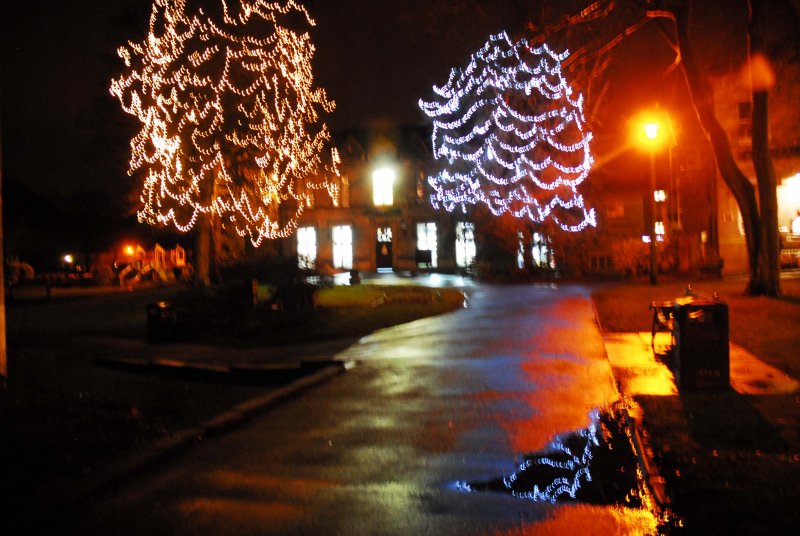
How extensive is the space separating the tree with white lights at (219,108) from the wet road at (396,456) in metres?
17.7

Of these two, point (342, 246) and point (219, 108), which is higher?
point (219, 108)

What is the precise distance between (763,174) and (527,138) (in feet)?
40.4

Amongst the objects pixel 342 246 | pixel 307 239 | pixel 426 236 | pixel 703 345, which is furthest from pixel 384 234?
pixel 703 345

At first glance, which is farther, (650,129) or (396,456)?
(650,129)

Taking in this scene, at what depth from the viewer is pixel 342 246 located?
48500 millimetres

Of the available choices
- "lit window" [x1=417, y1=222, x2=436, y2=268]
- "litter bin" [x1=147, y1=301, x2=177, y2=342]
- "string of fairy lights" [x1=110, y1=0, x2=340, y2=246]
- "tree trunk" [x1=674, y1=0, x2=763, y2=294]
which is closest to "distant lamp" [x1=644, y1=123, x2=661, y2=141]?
"tree trunk" [x1=674, y1=0, x2=763, y2=294]

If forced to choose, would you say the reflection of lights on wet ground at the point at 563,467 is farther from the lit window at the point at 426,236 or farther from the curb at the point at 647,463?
the lit window at the point at 426,236

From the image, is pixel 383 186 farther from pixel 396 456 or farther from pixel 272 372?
pixel 396 456

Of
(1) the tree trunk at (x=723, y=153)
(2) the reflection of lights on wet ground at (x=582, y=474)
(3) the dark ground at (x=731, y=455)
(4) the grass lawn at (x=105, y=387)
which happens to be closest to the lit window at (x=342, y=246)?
(4) the grass lawn at (x=105, y=387)

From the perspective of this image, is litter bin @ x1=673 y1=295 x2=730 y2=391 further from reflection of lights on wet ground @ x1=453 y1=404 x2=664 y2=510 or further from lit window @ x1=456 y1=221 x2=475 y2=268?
lit window @ x1=456 y1=221 x2=475 y2=268

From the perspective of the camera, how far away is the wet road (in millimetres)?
5785

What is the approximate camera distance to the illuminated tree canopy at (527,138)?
30531 millimetres

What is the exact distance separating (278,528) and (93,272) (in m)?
38.5

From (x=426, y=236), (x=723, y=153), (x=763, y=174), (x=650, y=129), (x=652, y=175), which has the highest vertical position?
(x=650, y=129)
